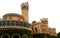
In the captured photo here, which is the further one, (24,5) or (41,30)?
(24,5)

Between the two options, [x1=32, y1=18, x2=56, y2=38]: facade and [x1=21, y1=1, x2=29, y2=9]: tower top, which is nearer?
[x1=32, y1=18, x2=56, y2=38]: facade

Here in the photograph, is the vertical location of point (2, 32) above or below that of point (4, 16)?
below

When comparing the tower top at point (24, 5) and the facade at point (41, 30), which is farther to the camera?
the tower top at point (24, 5)

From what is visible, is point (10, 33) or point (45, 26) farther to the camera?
point (45, 26)

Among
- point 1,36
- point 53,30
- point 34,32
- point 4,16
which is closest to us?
point 1,36

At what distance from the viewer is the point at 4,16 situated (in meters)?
45.7

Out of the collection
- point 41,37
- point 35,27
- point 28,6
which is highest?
point 28,6

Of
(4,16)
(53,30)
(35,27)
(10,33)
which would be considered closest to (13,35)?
(10,33)

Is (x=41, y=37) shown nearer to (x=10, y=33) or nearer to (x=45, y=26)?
(x=45, y=26)

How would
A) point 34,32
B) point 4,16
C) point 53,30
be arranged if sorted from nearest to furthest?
point 4,16
point 34,32
point 53,30

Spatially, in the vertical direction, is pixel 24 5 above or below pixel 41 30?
above

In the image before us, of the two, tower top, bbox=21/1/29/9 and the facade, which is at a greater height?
tower top, bbox=21/1/29/9

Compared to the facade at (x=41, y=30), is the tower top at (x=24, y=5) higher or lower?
higher

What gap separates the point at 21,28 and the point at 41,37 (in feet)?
29.1
